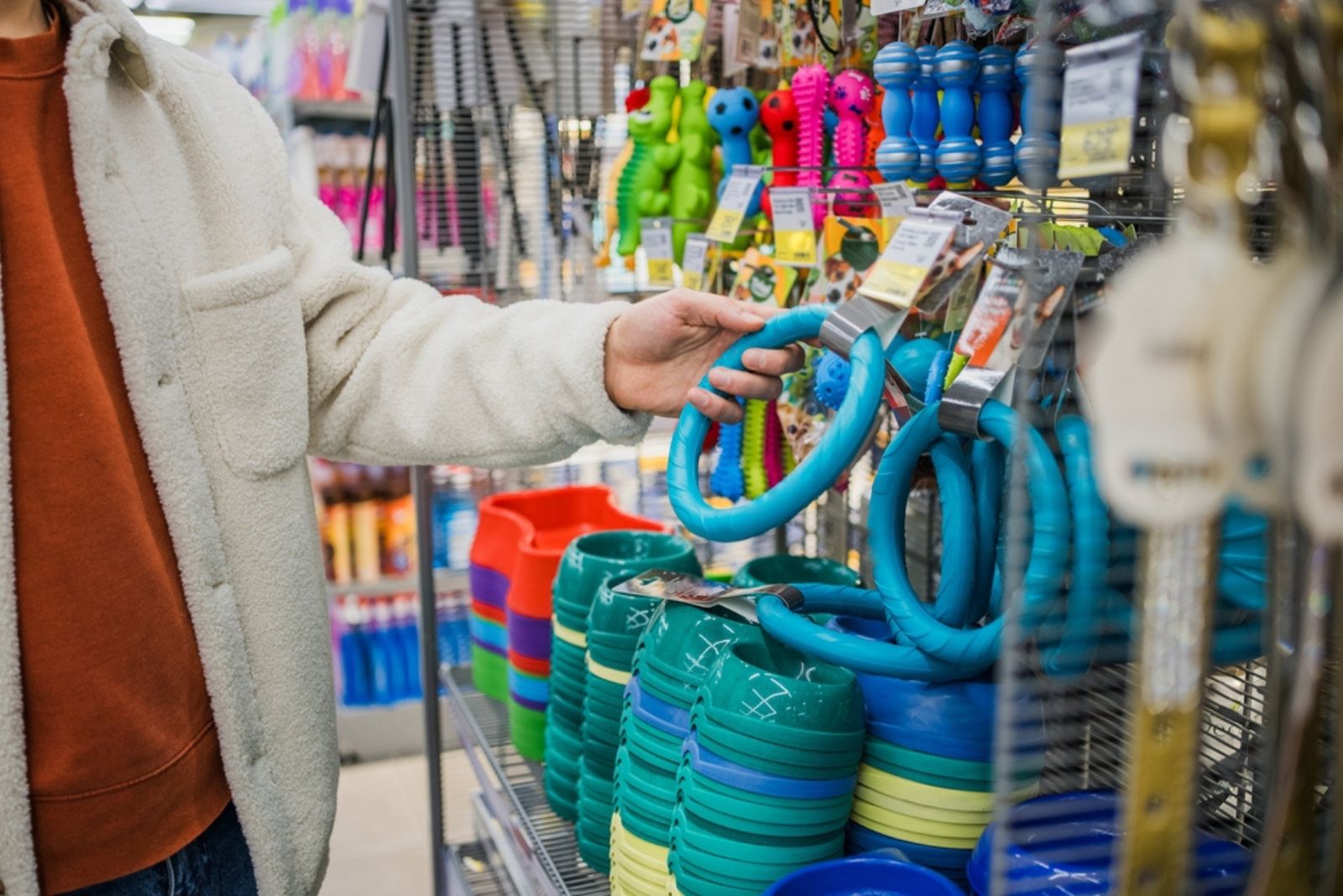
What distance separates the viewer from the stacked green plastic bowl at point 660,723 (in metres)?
0.95

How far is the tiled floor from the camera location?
8.70 ft

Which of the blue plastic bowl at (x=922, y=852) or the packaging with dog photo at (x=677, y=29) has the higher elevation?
the packaging with dog photo at (x=677, y=29)

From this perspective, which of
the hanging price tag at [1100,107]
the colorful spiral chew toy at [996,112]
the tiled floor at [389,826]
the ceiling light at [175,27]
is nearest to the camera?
the hanging price tag at [1100,107]

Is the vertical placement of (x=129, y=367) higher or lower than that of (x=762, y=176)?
lower

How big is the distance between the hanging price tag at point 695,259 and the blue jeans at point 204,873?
34.1 inches

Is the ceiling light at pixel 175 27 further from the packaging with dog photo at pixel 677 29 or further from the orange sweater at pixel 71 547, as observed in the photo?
the orange sweater at pixel 71 547

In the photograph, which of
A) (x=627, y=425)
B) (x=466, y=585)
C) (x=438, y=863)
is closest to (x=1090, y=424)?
(x=627, y=425)

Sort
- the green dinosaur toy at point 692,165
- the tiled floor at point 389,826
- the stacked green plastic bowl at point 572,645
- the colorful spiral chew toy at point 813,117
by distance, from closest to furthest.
Result: 1. the stacked green plastic bowl at point 572,645
2. the colorful spiral chew toy at point 813,117
3. the green dinosaur toy at point 692,165
4. the tiled floor at point 389,826

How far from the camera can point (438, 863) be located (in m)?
2.00

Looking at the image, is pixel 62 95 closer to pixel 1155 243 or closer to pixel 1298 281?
pixel 1155 243

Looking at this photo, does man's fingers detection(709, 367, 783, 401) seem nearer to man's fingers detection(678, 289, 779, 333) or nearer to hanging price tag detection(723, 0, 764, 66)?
man's fingers detection(678, 289, 779, 333)

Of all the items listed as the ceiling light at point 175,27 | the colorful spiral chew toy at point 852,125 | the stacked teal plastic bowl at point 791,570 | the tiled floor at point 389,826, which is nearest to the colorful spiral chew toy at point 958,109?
the colorful spiral chew toy at point 852,125

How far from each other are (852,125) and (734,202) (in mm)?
184

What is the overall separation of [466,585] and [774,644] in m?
2.37
